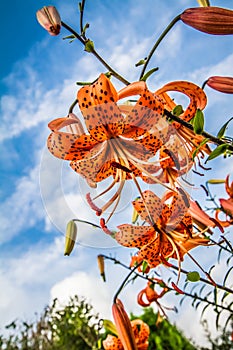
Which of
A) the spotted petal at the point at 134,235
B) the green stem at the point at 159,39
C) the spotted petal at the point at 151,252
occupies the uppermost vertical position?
the green stem at the point at 159,39

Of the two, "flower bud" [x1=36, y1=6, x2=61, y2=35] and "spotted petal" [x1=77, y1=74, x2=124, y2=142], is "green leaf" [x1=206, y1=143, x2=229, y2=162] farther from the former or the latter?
"flower bud" [x1=36, y1=6, x2=61, y2=35]

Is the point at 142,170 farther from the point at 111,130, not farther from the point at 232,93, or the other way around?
the point at 232,93

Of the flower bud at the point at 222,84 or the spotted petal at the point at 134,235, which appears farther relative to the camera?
the spotted petal at the point at 134,235

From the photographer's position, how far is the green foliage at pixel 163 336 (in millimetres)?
4738

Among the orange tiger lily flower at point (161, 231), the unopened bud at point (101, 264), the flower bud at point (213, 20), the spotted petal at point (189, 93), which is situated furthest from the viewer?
the unopened bud at point (101, 264)

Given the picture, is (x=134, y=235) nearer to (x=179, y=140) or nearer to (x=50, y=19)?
(x=179, y=140)

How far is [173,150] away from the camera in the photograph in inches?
35.9

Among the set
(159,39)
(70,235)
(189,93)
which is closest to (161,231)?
(70,235)

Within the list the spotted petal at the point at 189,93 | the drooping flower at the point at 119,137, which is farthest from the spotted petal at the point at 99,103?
the spotted petal at the point at 189,93

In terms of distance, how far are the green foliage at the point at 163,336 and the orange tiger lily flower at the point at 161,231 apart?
152 inches

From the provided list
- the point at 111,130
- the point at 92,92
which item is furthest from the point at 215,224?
the point at 92,92

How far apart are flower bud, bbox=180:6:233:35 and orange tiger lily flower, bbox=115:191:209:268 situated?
1.10 feet

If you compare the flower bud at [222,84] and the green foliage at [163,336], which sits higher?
the green foliage at [163,336]

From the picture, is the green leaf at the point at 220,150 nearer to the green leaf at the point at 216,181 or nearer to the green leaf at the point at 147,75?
the green leaf at the point at 147,75
